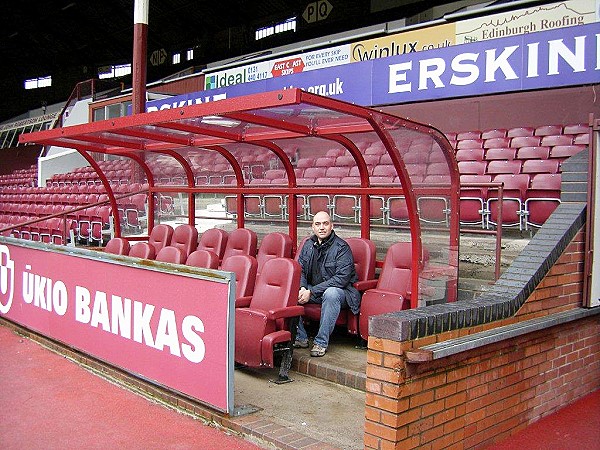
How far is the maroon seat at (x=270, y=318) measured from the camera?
439cm

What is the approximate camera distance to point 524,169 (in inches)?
303

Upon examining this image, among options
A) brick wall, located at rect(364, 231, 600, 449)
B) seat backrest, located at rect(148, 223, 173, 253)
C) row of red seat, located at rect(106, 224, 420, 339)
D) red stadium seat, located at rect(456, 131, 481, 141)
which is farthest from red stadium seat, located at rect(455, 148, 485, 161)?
seat backrest, located at rect(148, 223, 173, 253)

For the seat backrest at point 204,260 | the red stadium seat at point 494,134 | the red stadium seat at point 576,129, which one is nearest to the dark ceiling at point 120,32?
the red stadium seat at point 494,134

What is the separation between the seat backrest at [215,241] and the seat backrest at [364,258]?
6.23 feet

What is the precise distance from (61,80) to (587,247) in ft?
96.2

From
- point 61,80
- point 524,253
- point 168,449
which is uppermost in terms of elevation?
point 61,80

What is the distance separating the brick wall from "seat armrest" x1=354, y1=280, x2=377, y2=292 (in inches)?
64.2

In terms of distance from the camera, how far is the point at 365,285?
5262 mm

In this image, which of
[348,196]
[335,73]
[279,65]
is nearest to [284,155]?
[348,196]

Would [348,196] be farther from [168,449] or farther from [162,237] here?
[168,449]

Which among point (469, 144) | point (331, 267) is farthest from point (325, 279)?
point (469, 144)

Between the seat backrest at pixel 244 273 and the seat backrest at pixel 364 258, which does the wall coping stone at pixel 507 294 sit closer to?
the seat backrest at pixel 364 258

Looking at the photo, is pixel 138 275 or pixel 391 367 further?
pixel 138 275

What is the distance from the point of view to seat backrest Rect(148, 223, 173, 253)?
7.68 m
